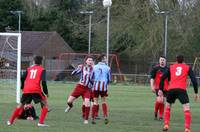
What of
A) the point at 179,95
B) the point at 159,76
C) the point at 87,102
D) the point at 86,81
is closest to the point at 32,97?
the point at 87,102

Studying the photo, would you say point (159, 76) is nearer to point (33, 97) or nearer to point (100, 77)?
point (100, 77)

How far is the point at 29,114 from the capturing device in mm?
19016

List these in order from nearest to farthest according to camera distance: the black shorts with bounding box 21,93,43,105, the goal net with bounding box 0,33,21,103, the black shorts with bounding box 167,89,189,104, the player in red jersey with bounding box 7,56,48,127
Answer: the black shorts with bounding box 167,89,189,104 < the player in red jersey with bounding box 7,56,48,127 < the black shorts with bounding box 21,93,43,105 < the goal net with bounding box 0,33,21,103

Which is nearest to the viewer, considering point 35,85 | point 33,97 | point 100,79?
point 35,85

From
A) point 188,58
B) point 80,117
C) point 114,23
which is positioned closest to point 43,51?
point 114,23

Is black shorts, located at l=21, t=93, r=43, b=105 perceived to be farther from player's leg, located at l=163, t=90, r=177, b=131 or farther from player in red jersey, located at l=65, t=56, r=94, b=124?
player's leg, located at l=163, t=90, r=177, b=131

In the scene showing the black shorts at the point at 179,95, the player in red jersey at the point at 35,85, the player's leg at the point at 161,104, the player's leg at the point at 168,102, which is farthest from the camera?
the player's leg at the point at 161,104

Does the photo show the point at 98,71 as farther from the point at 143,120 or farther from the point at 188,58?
the point at 188,58

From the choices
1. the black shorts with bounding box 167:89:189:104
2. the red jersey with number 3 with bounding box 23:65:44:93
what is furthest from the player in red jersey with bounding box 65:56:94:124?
the black shorts with bounding box 167:89:189:104

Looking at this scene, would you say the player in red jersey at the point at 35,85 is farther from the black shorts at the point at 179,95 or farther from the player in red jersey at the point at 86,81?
the black shorts at the point at 179,95

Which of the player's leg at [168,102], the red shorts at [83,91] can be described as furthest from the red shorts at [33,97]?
the player's leg at [168,102]

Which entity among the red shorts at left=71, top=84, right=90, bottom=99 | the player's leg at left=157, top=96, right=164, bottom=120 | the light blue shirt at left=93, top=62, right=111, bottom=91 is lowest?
the player's leg at left=157, top=96, right=164, bottom=120

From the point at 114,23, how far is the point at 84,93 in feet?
143

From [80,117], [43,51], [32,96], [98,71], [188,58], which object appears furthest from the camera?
[43,51]
